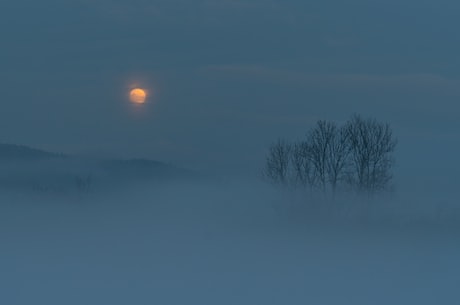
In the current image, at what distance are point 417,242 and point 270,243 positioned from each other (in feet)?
18.7

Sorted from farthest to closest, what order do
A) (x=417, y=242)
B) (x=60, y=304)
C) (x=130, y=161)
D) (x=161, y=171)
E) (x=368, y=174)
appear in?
(x=130, y=161), (x=161, y=171), (x=368, y=174), (x=417, y=242), (x=60, y=304)

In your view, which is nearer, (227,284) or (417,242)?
(227,284)

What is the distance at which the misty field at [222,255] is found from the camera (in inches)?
1013

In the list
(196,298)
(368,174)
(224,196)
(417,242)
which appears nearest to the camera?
(196,298)

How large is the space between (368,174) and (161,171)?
2971 centimetres

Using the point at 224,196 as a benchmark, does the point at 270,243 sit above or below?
below

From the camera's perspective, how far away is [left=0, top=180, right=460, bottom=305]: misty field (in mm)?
25719

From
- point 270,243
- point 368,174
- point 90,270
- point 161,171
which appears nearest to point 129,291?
point 90,270

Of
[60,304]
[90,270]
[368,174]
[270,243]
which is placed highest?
[368,174]

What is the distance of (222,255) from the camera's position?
3491 cm

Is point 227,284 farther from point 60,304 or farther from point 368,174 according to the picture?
point 368,174

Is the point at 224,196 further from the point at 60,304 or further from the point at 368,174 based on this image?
the point at 60,304

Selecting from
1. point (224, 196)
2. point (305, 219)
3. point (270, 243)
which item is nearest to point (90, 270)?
point (270, 243)

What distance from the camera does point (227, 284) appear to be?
27.5 metres
